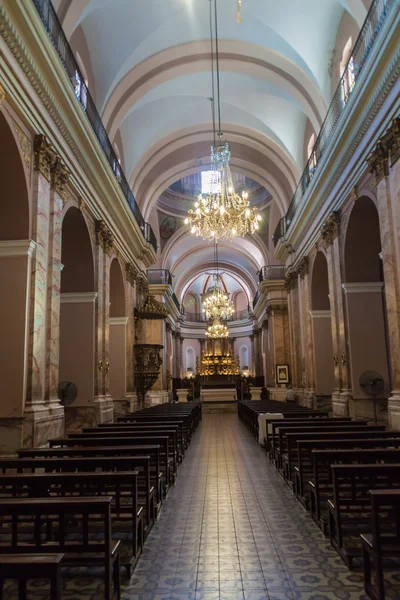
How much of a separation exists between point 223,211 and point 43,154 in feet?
14.5

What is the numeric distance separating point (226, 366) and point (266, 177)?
53.3 ft

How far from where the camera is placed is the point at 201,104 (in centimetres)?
1767

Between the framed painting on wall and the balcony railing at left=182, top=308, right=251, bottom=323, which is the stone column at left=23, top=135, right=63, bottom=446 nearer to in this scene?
the framed painting on wall

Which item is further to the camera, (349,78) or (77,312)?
(77,312)

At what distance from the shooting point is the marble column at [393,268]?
869cm

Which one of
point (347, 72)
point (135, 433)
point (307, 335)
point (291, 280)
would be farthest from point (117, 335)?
point (347, 72)

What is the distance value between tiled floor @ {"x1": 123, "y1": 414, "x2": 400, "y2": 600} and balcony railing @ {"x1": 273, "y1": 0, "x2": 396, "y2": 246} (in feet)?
25.1

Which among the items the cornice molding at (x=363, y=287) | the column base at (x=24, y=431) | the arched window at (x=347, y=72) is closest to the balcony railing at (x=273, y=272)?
the cornice molding at (x=363, y=287)

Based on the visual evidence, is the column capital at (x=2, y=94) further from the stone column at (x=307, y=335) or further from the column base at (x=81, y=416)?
the stone column at (x=307, y=335)

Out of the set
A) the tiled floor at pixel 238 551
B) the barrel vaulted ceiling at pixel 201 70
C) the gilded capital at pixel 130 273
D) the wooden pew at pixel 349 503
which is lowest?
the tiled floor at pixel 238 551

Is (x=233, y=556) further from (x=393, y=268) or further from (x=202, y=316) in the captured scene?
(x=202, y=316)

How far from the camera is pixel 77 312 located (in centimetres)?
1262

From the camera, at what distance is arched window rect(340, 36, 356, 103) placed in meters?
10.9

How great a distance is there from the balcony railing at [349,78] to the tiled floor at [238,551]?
7641mm
